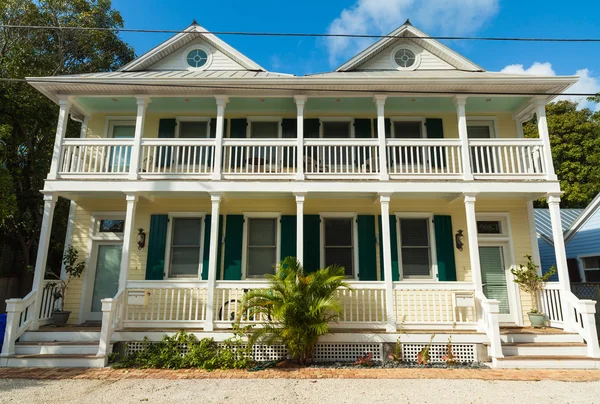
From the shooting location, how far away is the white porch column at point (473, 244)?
23.6 ft

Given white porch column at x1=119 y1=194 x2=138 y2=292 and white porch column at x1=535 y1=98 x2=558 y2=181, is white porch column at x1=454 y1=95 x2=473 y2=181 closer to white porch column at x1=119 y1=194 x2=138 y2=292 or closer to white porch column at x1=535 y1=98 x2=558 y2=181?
white porch column at x1=535 y1=98 x2=558 y2=181

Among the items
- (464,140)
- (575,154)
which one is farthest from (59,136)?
(575,154)

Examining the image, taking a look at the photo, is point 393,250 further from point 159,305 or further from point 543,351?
point 159,305

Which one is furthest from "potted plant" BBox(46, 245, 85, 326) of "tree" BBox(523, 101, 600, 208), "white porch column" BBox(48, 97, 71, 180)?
"tree" BBox(523, 101, 600, 208)

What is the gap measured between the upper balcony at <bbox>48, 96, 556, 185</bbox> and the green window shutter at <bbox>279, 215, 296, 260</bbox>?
123 cm

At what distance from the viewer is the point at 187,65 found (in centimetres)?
992

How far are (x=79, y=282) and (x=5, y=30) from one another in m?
9.72

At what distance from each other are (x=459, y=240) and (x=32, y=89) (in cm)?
1269

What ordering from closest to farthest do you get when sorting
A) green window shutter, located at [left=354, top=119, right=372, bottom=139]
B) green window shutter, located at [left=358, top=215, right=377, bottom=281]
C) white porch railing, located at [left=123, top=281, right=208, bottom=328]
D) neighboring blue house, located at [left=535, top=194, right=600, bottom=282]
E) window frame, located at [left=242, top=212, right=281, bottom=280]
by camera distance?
white porch railing, located at [left=123, top=281, right=208, bottom=328]
green window shutter, located at [left=358, top=215, right=377, bottom=281]
window frame, located at [left=242, top=212, right=281, bottom=280]
green window shutter, located at [left=354, top=119, right=372, bottom=139]
neighboring blue house, located at [left=535, top=194, right=600, bottom=282]

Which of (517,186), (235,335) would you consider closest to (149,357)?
(235,335)

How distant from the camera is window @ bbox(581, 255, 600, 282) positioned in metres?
11.1

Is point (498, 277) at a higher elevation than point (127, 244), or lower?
lower

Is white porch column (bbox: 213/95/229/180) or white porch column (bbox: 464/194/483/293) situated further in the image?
white porch column (bbox: 213/95/229/180)

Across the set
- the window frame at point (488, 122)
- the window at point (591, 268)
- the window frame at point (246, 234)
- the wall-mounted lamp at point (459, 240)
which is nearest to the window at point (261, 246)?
the window frame at point (246, 234)
